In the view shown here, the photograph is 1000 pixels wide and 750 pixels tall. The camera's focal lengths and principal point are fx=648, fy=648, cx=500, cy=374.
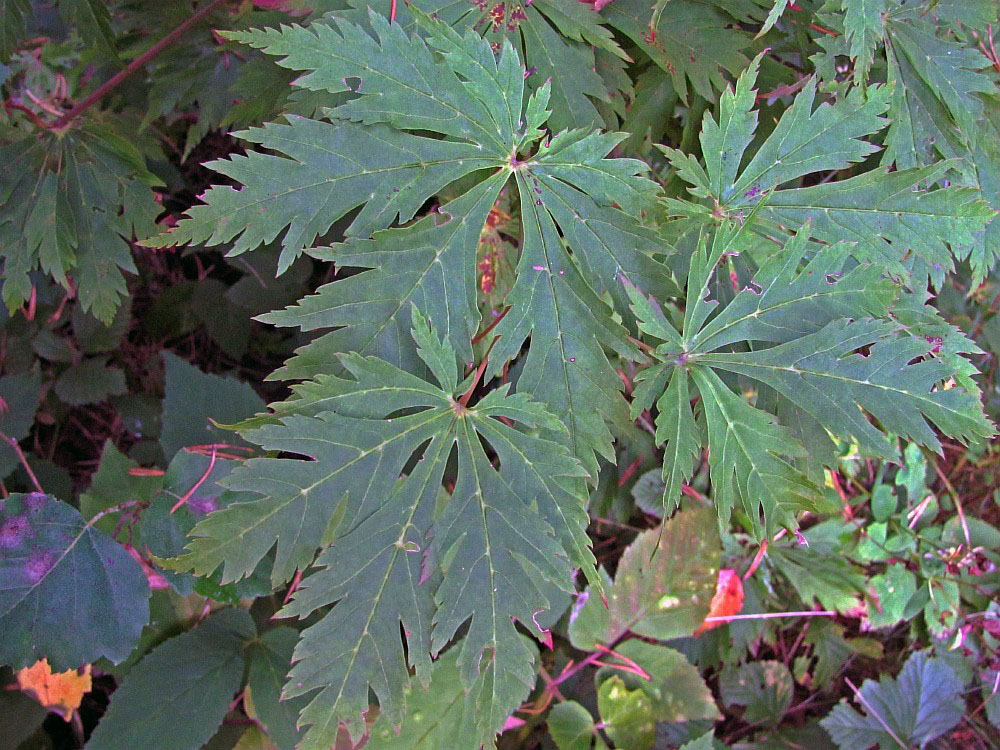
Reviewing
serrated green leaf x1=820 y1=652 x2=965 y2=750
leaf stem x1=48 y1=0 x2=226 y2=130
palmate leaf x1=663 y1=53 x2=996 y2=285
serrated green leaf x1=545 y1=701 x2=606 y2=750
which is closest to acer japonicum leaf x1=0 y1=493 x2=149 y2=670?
leaf stem x1=48 y1=0 x2=226 y2=130

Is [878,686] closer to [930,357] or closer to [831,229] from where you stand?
[930,357]

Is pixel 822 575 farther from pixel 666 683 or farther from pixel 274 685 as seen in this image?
pixel 274 685

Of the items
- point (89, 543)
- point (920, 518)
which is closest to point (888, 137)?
point (920, 518)

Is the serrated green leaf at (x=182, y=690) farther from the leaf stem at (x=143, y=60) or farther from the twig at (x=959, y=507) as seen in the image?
the twig at (x=959, y=507)

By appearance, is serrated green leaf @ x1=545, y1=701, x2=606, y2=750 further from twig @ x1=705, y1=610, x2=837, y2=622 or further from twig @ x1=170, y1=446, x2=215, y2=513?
twig @ x1=170, y1=446, x2=215, y2=513

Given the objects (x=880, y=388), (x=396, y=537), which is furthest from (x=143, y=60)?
(x=880, y=388)

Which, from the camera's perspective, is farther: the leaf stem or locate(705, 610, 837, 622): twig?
locate(705, 610, 837, 622): twig

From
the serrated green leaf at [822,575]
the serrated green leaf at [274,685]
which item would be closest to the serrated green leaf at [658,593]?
the serrated green leaf at [822,575]
